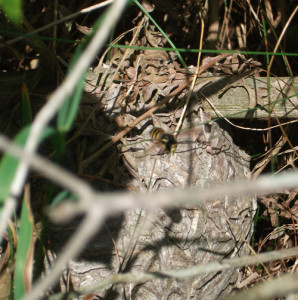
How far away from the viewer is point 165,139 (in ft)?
6.10

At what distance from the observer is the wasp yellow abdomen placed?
1.86 meters

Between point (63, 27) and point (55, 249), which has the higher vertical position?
point (63, 27)

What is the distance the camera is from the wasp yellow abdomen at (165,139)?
6.11ft

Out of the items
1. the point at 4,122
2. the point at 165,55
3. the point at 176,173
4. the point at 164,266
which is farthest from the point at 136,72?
the point at 164,266

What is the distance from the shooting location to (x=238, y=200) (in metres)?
2.21

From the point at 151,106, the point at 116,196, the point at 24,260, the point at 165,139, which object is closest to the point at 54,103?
the point at 116,196

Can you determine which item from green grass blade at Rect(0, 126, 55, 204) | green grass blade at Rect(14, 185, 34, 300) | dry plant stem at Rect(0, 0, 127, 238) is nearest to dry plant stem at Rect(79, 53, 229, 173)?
green grass blade at Rect(14, 185, 34, 300)

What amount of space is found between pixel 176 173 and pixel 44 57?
0.95 m

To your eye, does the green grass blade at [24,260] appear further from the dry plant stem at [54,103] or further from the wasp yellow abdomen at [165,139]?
the wasp yellow abdomen at [165,139]

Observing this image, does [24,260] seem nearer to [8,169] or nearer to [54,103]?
[8,169]

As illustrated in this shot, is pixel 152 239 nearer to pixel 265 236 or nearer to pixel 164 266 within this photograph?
pixel 164 266

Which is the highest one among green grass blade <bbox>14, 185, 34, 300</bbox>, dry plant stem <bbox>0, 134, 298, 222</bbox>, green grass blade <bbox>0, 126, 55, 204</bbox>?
dry plant stem <bbox>0, 134, 298, 222</bbox>

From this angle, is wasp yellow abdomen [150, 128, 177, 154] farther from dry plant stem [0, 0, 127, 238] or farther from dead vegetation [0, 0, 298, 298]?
dry plant stem [0, 0, 127, 238]

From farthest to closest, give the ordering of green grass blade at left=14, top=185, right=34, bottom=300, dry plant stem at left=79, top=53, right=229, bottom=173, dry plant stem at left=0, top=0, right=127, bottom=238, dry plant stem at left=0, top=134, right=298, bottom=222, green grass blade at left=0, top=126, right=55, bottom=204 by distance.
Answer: dry plant stem at left=79, top=53, right=229, bottom=173 → green grass blade at left=14, top=185, right=34, bottom=300 → green grass blade at left=0, top=126, right=55, bottom=204 → dry plant stem at left=0, top=0, right=127, bottom=238 → dry plant stem at left=0, top=134, right=298, bottom=222
